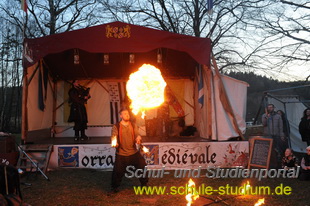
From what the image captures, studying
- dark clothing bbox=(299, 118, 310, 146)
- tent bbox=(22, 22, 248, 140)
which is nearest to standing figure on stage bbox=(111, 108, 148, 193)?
tent bbox=(22, 22, 248, 140)

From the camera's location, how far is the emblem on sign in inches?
330

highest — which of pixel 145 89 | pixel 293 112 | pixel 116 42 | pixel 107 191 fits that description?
pixel 116 42

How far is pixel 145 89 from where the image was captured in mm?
7039

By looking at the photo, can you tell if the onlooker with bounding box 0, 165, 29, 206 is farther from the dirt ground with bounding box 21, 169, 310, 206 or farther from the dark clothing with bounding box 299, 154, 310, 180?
the dark clothing with bounding box 299, 154, 310, 180

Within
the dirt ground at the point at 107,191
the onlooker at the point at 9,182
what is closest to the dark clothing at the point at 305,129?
the dirt ground at the point at 107,191

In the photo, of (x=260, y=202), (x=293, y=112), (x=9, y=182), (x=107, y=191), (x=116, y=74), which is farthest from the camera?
(x=116, y=74)

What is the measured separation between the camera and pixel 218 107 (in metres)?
8.97

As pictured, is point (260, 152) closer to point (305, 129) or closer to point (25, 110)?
point (305, 129)

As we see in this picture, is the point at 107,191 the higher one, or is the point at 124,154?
the point at 124,154

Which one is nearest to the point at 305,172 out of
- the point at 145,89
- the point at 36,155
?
the point at 145,89

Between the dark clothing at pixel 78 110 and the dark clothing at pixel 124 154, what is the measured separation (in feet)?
13.1

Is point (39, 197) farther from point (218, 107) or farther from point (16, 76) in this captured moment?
point (16, 76)

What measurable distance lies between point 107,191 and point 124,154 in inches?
37.1

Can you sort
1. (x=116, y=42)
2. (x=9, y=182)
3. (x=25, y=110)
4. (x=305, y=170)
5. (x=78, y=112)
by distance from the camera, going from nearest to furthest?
1. (x=9, y=182)
2. (x=305, y=170)
3. (x=116, y=42)
4. (x=25, y=110)
5. (x=78, y=112)
